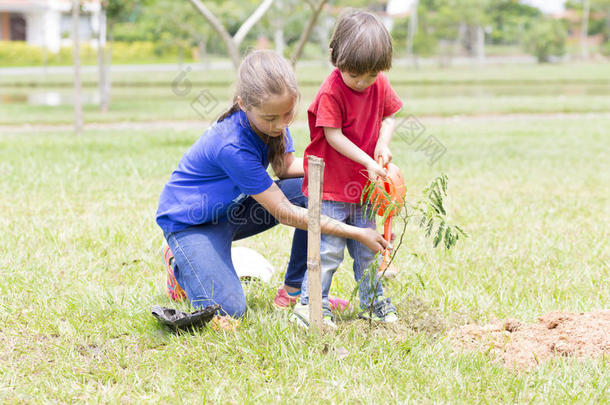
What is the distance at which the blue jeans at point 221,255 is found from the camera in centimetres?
280

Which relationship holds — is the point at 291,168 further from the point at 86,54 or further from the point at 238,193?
the point at 86,54

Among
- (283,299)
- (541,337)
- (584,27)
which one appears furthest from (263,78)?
(584,27)

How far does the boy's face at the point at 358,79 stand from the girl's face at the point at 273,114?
0.23m

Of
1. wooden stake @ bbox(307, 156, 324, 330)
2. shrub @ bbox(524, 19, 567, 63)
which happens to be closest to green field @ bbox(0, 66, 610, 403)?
wooden stake @ bbox(307, 156, 324, 330)

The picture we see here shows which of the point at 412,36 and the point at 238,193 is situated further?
the point at 412,36

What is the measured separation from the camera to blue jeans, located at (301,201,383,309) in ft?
8.91

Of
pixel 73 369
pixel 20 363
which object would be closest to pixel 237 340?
pixel 73 369

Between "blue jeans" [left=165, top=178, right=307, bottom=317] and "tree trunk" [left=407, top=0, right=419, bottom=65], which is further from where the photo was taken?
"tree trunk" [left=407, top=0, right=419, bottom=65]

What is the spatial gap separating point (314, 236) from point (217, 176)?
687 millimetres

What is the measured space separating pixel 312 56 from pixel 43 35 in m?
16.9

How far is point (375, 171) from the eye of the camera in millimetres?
2518

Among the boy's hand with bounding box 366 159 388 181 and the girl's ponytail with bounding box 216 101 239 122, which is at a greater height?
the girl's ponytail with bounding box 216 101 239 122

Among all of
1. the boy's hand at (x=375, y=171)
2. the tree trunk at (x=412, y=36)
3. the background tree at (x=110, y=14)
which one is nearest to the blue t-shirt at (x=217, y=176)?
the boy's hand at (x=375, y=171)

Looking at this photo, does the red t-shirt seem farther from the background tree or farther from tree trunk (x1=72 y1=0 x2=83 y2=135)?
the background tree
